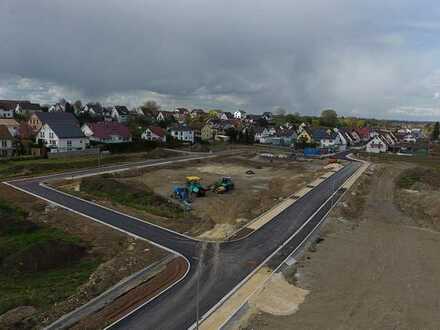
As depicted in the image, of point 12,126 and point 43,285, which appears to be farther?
point 12,126

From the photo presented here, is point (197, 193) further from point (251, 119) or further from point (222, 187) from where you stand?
point (251, 119)

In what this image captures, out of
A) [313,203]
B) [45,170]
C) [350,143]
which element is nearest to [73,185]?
[45,170]

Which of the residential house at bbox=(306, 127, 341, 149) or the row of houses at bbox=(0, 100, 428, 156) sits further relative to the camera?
the residential house at bbox=(306, 127, 341, 149)

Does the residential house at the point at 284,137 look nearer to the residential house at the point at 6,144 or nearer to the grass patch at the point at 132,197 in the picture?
the residential house at the point at 6,144

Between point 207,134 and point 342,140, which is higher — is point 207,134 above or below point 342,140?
above

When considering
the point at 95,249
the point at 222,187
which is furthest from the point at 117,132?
the point at 95,249

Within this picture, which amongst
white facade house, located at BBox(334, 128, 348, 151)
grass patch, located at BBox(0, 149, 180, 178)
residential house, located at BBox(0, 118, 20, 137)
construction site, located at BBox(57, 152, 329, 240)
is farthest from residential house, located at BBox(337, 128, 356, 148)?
residential house, located at BBox(0, 118, 20, 137)

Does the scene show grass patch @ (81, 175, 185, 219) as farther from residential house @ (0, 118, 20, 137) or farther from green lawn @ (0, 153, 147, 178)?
residential house @ (0, 118, 20, 137)
